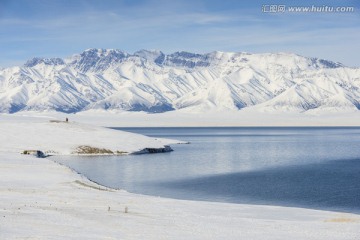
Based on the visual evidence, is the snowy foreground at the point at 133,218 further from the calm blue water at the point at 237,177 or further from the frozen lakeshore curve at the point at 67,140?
the frozen lakeshore curve at the point at 67,140

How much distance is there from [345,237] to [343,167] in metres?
70.9

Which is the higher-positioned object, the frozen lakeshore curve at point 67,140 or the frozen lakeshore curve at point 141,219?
the frozen lakeshore curve at point 67,140

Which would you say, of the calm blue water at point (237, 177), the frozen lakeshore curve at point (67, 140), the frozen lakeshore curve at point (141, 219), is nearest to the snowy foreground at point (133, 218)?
the frozen lakeshore curve at point (141, 219)

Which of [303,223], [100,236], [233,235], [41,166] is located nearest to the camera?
[100,236]

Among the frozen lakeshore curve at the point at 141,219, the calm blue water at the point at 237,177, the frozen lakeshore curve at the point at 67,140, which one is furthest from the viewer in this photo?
the frozen lakeshore curve at the point at 67,140

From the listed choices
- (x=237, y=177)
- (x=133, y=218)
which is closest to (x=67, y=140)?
(x=237, y=177)

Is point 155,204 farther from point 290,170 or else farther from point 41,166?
point 290,170

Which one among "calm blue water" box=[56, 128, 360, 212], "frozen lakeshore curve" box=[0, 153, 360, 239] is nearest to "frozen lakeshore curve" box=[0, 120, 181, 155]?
"calm blue water" box=[56, 128, 360, 212]

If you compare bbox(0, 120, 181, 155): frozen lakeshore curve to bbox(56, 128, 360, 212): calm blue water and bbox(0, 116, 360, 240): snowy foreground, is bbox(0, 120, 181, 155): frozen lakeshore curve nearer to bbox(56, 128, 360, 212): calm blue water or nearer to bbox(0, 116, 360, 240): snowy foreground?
bbox(56, 128, 360, 212): calm blue water

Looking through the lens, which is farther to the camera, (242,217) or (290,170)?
(290,170)

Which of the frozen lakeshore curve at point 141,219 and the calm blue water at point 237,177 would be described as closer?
the frozen lakeshore curve at point 141,219

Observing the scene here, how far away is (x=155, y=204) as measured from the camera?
162 feet

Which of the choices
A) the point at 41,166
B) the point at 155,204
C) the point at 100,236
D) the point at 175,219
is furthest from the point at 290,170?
the point at 100,236

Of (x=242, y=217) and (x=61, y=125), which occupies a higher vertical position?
(x=61, y=125)
